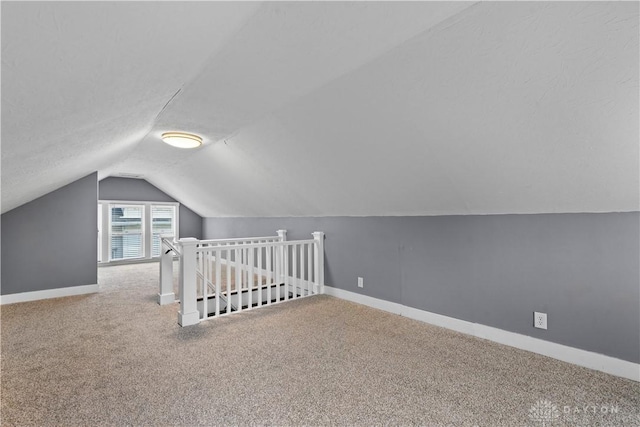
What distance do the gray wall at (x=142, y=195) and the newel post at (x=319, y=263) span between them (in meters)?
5.01

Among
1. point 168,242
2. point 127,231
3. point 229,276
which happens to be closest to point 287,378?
point 229,276

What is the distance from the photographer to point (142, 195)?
7.33 m

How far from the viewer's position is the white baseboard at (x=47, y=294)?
12.9 ft

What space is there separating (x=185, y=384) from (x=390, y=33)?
98.1 inches

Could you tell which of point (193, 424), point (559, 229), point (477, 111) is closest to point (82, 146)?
point (193, 424)

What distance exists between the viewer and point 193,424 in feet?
5.24

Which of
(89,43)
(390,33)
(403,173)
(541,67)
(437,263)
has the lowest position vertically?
(437,263)

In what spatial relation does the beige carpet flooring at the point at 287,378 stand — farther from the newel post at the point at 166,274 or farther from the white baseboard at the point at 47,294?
the white baseboard at the point at 47,294

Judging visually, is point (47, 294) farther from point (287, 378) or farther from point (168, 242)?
point (287, 378)

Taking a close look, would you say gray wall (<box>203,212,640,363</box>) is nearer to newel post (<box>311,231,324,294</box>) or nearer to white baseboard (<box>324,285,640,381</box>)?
white baseboard (<box>324,285,640,381</box>)

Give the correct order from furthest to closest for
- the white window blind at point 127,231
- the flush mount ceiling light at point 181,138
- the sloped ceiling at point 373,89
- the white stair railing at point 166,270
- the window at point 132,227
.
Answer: the white window blind at point 127,231 < the window at point 132,227 < the white stair railing at point 166,270 < the flush mount ceiling light at point 181,138 < the sloped ceiling at point 373,89

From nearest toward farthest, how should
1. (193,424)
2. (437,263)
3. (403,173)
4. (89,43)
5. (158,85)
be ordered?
1. (89,43)
2. (193,424)
3. (158,85)
4. (403,173)
5. (437,263)

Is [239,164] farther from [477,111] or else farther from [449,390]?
[449,390]

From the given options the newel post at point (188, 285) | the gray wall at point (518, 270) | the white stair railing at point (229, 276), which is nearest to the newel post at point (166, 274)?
the white stair railing at point (229, 276)
